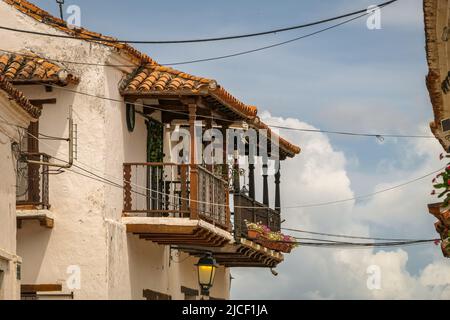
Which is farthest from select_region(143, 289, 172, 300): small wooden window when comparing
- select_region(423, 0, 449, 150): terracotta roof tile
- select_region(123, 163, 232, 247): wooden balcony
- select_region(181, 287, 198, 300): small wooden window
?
select_region(423, 0, 449, 150): terracotta roof tile

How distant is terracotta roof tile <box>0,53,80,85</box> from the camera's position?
27797 millimetres

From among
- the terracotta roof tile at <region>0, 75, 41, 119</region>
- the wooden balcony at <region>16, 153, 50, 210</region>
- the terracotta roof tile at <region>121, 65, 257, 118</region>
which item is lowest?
the wooden balcony at <region>16, 153, 50, 210</region>

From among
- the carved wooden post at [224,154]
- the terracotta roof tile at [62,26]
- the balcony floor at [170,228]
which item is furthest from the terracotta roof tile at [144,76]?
the balcony floor at [170,228]

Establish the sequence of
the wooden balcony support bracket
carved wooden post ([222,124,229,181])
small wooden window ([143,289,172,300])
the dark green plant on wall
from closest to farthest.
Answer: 1. the wooden balcony support bracket
2. small wooden window ([143,289,172,300])
3. the dark green plant on wall
4. carved wooden post ([222,124,229,181])

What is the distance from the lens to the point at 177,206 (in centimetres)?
3059

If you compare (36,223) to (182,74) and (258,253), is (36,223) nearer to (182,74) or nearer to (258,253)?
(182,74)

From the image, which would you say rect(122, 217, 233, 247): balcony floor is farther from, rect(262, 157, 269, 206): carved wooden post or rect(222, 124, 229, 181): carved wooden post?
rect(262, 157, 269, 206): carved wooden post

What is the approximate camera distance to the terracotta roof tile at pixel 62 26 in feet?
93.4

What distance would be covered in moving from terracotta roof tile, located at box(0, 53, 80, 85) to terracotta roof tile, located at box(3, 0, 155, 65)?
74cm

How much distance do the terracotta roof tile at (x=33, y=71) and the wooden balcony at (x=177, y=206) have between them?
2.32 meters

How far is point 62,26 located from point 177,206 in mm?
4574

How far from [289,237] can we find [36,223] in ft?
28.0

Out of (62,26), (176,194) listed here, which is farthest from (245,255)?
(62,26)
